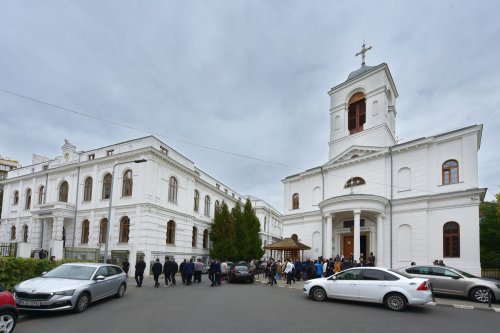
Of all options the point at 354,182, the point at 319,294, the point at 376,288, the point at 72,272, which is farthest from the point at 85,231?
the point at 376,288

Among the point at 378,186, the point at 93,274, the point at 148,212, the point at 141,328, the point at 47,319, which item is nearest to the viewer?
the point at 141,328

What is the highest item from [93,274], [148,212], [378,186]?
[378,186]

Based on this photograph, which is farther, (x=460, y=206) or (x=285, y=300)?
(x=460, y=206)

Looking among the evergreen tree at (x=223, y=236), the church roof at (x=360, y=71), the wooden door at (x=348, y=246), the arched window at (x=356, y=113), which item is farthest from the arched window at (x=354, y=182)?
the evergreen tree at (x=223, y=236)

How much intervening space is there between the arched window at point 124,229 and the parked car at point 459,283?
21.4 metres

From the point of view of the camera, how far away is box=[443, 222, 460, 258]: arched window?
20.3m

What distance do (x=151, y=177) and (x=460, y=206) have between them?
2224 centimetres

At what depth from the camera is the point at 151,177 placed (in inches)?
1086

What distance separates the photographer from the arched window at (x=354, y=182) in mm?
25788

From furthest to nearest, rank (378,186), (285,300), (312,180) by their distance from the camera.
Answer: (312,180) < (378,186) < (285,300)

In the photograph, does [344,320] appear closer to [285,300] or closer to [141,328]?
[285,300]

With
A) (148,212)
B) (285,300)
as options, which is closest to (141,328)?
(285,300)

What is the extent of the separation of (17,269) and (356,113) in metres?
26.0

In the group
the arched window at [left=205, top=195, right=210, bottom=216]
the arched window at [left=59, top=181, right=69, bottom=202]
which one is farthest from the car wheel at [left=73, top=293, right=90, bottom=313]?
the arched window at [left=205, top=195, right=210, bottom=216]
